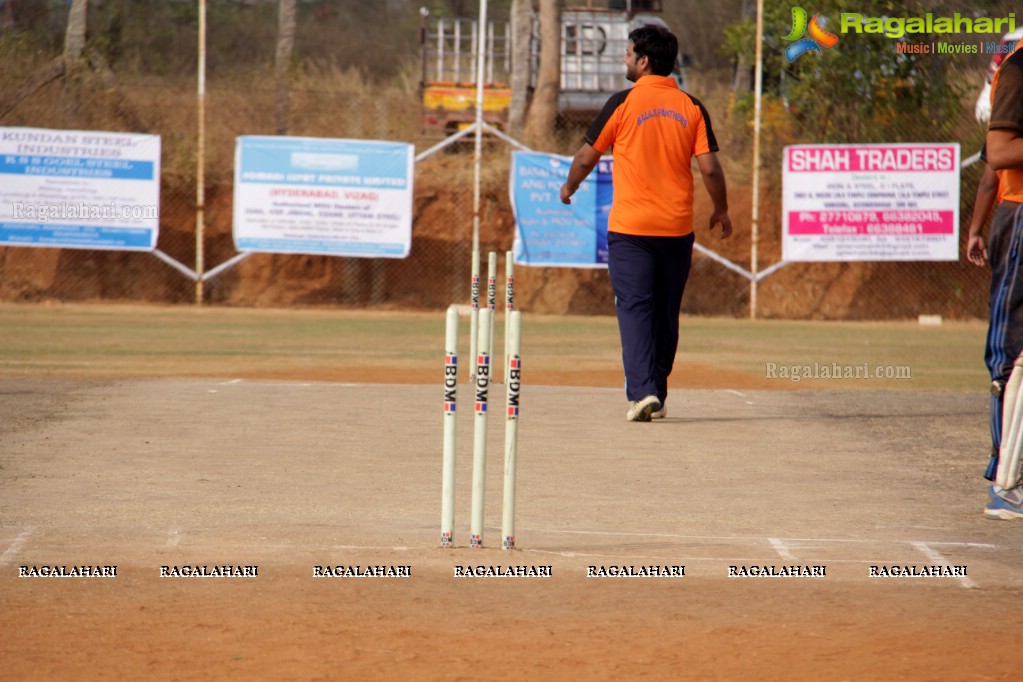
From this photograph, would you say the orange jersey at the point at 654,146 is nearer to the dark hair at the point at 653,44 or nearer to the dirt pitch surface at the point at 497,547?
the dark hair at the point at 653,44

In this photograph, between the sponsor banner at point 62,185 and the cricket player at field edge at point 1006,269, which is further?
the sponsor banner at point 62,185

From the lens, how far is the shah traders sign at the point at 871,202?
22312 mm

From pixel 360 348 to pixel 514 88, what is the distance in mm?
10652

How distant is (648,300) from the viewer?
958cm

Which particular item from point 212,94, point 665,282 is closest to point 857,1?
point 212,94

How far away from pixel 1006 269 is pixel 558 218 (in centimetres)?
1649

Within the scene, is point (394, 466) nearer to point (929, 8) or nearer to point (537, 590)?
point (537, 590)

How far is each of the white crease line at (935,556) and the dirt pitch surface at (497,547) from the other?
2 cm

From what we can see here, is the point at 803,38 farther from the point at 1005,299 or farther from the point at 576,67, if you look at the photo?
the point at 1005,299

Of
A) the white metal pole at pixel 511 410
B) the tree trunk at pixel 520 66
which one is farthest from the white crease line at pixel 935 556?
the tree trunk at pixel 520 66

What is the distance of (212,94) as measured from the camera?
27.2 metres

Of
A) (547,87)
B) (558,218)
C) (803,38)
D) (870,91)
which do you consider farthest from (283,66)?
(870,91)

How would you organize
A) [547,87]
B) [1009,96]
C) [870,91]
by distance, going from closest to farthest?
[1009,96] → [870,91] → [547,87]

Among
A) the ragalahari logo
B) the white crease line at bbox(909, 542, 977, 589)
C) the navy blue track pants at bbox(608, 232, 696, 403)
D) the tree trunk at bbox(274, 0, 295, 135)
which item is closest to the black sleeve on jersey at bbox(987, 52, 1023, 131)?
the white crease line at bbox(909, 542, 977, 589)
